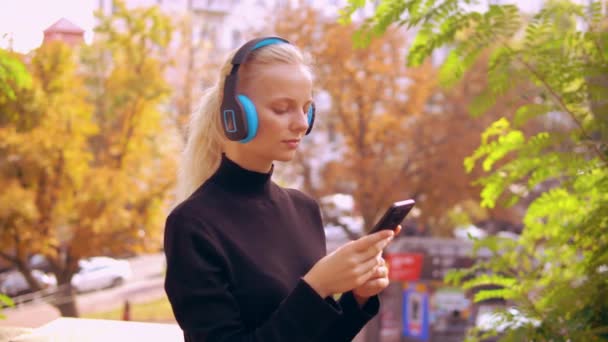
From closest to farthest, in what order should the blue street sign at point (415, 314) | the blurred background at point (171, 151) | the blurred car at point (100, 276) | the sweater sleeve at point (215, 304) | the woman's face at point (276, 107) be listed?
the sweater sleeve at point (215, 304) < the woman's face at point (276, 107) < the blurred background at point (171, 151) < the blue street sign at point (415, 314) < the blurred car at point (100, 276)

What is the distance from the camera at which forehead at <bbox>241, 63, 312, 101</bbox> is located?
1717mm

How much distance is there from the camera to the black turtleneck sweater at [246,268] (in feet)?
4.82

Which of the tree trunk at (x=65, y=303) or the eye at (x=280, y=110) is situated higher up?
→ the eye at (x=280, y=110)

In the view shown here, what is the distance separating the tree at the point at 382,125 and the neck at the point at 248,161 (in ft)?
61.1

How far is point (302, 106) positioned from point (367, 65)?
19.5 m

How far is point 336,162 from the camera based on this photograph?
23.0m

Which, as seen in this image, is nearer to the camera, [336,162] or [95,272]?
[336,162]

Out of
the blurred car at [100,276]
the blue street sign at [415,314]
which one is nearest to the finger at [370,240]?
the blue street sign at [415,314]

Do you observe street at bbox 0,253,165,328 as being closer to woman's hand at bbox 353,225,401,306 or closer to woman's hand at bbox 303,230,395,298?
woman's hand at bbox 353,225,401,306

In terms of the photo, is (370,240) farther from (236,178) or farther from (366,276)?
(236,178)

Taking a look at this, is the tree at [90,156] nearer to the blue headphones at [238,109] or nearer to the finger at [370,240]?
the blue headphones at [238,109]

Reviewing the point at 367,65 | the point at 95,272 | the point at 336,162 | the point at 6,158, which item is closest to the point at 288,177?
the point at 336,162

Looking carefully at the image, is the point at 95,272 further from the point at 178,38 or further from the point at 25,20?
the point at 25,20

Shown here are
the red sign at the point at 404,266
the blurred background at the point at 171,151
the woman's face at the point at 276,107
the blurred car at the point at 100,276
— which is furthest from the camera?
the blurred car at the point at 100,276
